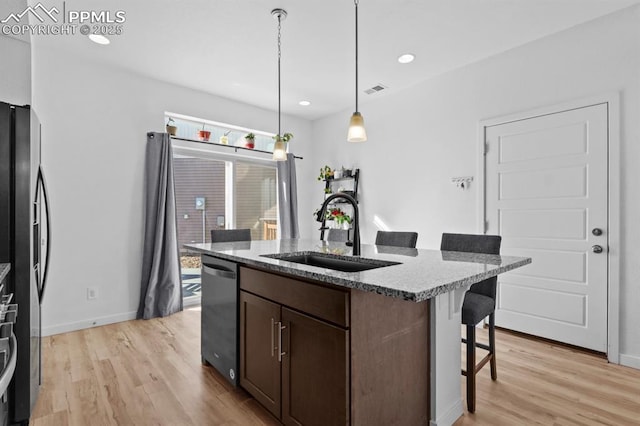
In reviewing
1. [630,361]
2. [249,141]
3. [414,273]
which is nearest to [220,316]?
[414,273]

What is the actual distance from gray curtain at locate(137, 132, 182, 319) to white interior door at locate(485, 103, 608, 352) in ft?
11.4

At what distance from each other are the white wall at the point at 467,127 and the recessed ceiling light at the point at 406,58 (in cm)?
61

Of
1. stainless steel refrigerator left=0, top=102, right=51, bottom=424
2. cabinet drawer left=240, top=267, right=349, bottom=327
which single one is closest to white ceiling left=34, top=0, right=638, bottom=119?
stainless steel refrigerator left=0, top=102, right=51, bottom=424

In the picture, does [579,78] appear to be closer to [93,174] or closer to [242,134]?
[242,134]

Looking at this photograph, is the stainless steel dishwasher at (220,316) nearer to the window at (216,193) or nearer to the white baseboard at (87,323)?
the white baseboard at (87,323)

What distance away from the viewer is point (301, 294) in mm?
1537

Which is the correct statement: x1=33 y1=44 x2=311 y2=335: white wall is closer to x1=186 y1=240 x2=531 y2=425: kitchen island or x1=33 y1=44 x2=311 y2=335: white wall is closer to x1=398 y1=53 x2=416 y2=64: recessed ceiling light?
x1=186 y1=240 x2=531 y2=425: kitchen island

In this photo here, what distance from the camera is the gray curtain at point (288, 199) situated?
5.02 m

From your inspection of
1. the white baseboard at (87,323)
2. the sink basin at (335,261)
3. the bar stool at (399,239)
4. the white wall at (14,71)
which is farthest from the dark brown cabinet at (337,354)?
the white baseboard at (87,323)

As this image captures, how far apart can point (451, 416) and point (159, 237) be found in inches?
128

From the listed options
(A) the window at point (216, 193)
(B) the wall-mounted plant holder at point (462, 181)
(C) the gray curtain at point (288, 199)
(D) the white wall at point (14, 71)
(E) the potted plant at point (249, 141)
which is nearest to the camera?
(D) the white wall at point (14, 71)

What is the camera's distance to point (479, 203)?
11.3 feet

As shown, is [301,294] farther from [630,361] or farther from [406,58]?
[406,58]

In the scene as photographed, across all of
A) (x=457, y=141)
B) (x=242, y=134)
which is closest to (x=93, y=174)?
(x=242, y=134)
